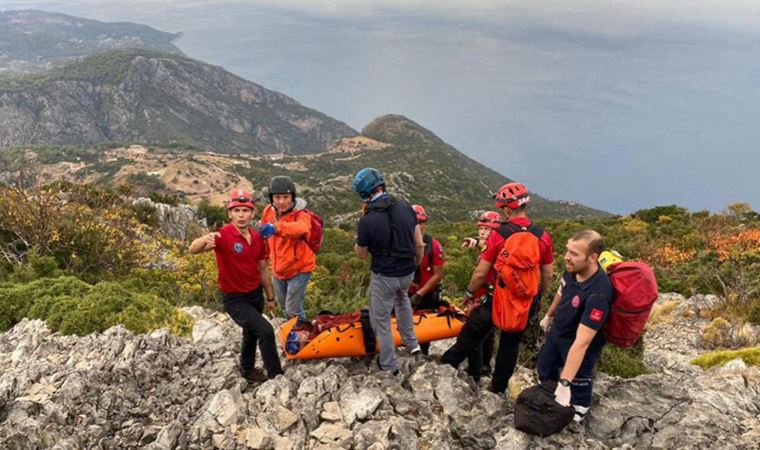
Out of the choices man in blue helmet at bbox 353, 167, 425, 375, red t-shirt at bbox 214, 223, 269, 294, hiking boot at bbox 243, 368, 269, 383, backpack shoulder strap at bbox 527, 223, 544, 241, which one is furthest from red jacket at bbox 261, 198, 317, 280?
backpack shoulder strap at bbox 527, 223, 544, 241

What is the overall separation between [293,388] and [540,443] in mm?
2705

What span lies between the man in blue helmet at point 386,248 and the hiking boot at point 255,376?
1.47 meters

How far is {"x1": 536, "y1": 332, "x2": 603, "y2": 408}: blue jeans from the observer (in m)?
4.49

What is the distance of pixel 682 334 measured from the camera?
10.7m

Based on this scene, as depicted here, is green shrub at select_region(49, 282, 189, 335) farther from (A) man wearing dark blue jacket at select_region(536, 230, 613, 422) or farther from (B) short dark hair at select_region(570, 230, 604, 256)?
(B) short dark hair at select_region(570, 230, 604, 256)

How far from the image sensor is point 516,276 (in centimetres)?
476

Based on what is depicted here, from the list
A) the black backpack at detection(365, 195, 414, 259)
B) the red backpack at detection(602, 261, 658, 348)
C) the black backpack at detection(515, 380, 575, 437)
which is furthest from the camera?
the black backpack at detection(365, 195, 414, 259)

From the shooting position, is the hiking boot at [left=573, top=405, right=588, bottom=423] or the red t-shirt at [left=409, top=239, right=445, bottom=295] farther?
the red t-shirt at [left=409, top=239, right=445, bottom=295]

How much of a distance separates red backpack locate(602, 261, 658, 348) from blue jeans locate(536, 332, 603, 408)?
1.29 feet

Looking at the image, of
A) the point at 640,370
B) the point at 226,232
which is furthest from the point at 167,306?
the point at 640,370

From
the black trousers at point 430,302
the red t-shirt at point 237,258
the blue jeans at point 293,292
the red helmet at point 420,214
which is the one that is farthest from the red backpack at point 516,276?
the red t-shirt at point 237,258

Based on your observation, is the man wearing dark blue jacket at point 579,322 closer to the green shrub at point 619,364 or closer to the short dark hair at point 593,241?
the short dark hair at point 593,241

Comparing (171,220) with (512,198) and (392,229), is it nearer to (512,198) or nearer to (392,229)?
(392,229)

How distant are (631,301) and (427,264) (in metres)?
2.54
